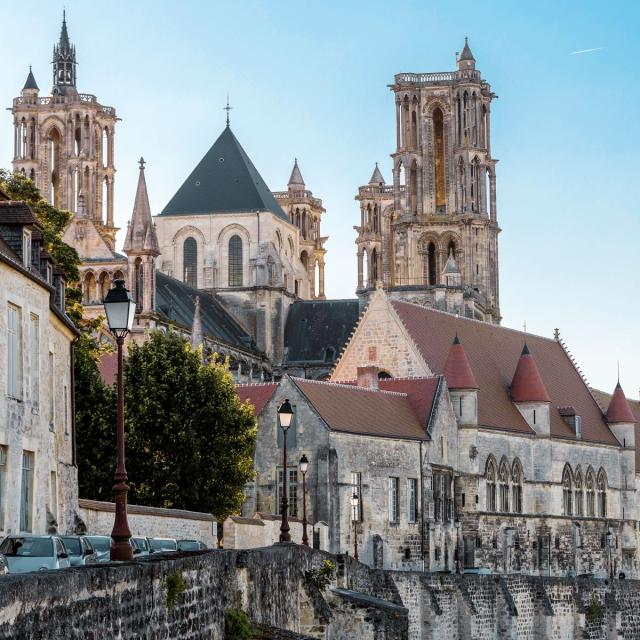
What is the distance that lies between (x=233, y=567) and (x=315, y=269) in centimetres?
12388

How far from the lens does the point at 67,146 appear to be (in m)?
131

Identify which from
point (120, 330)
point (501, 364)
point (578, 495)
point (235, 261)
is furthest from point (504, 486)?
point (235, 261)

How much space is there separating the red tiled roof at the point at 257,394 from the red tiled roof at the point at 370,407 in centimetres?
142

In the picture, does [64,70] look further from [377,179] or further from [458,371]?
[458,371]

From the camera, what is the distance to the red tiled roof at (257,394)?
66.3 metres

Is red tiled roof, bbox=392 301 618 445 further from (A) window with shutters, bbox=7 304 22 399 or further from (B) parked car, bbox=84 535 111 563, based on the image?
(A) window with shutters, bbox=7 304 22 399

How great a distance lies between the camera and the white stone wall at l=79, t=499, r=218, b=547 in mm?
39938

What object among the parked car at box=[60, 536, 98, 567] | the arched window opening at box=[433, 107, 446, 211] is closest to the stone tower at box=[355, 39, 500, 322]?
the arched window opening at box=[433, 107, 446, 211]

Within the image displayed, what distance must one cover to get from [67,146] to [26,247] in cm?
9834

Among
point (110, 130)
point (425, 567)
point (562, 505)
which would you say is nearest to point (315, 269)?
point (110, 130)

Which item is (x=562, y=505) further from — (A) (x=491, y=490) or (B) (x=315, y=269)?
(B) (x=315, y=269)

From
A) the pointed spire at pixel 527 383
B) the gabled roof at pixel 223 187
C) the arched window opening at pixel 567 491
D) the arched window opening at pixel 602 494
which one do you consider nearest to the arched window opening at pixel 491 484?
the pointed spire at pixel 527 383

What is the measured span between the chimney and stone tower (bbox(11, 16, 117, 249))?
57364 millimetres

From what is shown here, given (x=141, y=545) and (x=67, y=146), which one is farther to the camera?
(x=67, y=146)
